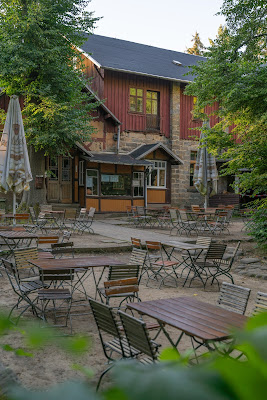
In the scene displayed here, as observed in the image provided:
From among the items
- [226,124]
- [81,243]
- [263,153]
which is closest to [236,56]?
[226,124]

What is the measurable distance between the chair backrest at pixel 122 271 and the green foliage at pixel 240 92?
5350 millimetres

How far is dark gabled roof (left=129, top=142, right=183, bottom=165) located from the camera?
2130 cm

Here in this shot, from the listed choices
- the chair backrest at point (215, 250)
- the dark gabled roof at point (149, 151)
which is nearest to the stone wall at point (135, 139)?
the dark gabled roof at point (149, 151)

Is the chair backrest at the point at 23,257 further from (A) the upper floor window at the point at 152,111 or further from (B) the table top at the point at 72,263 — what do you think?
(A) the upper floor window at the point at 152,111

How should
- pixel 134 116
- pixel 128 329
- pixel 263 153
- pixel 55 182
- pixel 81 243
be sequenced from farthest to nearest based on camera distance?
pixel 134 116
pixel 55 182
pixel 81 243
pixel 263 153
pixel 128 329

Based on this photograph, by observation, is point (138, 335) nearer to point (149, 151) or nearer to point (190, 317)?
point (190, 317)

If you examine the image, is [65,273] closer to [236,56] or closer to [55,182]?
[236,56]

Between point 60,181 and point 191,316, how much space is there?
57.2ft

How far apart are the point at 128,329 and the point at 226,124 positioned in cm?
903

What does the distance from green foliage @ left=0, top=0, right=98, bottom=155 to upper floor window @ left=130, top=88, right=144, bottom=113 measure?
447 cm

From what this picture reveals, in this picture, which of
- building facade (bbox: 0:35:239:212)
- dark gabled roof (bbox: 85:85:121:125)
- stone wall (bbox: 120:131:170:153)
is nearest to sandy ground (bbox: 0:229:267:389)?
building facade (bbox: 0:35:239:212)

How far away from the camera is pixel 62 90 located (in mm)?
17766

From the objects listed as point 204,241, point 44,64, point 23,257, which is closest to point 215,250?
point 204,241

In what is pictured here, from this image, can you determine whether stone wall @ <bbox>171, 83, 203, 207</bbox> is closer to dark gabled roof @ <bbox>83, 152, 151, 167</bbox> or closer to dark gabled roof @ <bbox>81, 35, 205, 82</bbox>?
dark gabled roof @ <bbox>81, 35, 205, 82</bbox>
